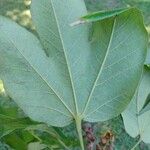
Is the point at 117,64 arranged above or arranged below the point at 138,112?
above

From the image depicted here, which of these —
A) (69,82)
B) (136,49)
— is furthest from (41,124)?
(136,49)

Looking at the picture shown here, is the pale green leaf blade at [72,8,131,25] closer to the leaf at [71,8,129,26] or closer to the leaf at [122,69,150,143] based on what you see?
the leaf at [71,8,129,26]

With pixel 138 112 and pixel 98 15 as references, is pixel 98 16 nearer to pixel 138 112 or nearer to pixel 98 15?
pixel 98 15

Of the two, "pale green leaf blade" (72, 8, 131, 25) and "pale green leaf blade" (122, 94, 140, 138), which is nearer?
"pale green leaf blade" (72, 8, 131, 25)

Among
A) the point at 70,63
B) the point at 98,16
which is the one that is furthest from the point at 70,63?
the point at 98,16

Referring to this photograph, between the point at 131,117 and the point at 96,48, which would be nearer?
the point at 96,48

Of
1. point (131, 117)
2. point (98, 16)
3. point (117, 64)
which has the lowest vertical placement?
point (131, 117)

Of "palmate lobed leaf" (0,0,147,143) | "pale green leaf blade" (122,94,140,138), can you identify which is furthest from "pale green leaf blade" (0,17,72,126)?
"pale green leaf blade" (122,94,140,138)
